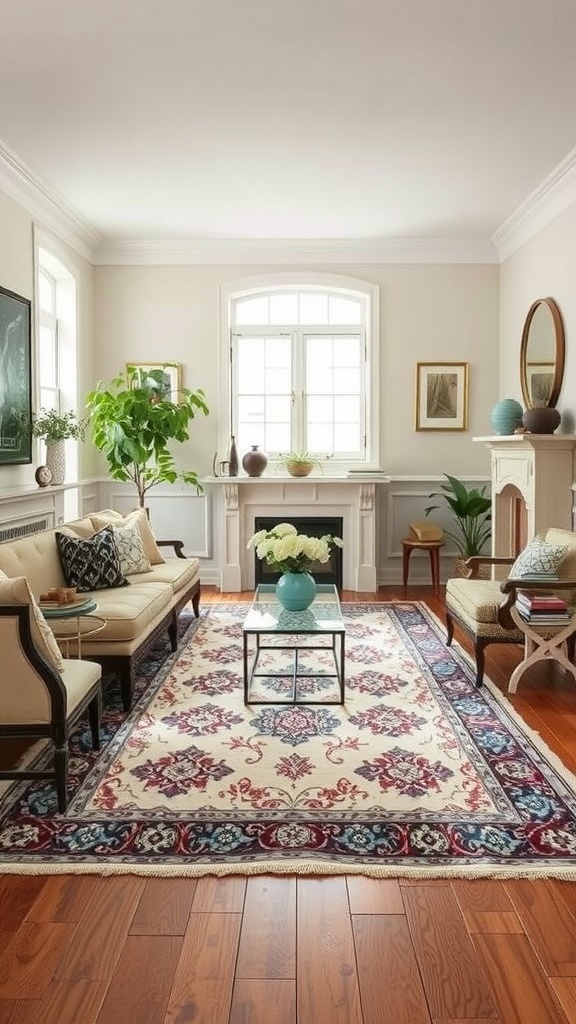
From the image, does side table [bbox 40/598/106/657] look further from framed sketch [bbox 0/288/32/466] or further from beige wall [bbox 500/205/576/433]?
beige wall [bbox 500/205/576/433]

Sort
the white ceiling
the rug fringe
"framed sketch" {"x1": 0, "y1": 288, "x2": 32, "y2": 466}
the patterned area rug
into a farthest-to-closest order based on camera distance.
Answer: "framed sketch" {"x1": 0, "y1": 288, "x2": 32, "y2": 466} → the white ceiling → the patterned area rug → the rug fringe

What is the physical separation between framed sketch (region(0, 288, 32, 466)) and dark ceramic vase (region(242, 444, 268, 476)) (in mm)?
2041

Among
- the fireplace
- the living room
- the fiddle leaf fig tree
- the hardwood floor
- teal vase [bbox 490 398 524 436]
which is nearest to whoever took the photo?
the hardwood floor

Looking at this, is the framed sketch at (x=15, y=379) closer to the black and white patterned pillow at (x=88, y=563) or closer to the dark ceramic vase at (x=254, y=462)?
the black and white patterned pillow at (x=88, y=563)

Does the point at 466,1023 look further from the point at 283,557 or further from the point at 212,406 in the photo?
the point at 212,406

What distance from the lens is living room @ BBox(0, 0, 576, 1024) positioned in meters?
1.88

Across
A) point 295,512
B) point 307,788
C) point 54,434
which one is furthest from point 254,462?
point 307,788

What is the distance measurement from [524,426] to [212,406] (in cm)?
289

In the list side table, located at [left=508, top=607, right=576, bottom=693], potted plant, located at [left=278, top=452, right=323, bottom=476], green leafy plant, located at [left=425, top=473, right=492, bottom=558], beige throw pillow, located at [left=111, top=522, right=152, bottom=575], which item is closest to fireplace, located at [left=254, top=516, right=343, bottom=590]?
potted plant, located at [left=278, top=452, right=323, bottom=476]

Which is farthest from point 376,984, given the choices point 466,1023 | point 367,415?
point 367,415

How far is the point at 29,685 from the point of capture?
105 inches

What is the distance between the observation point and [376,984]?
71.4 inches

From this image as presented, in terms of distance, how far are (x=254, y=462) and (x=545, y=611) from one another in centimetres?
348

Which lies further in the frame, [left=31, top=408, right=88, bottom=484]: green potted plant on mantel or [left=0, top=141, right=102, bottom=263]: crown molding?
[left=31, top=408, right=88, bottom=484]: green potted plant on mantel
